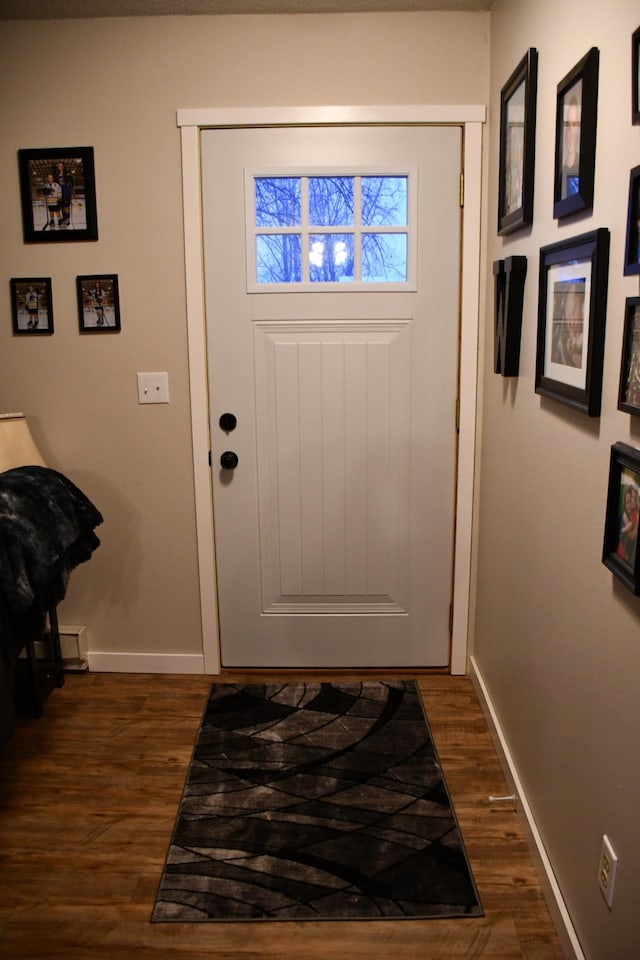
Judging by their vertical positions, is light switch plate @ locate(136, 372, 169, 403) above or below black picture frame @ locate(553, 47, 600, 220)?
below

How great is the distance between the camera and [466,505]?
275 cm

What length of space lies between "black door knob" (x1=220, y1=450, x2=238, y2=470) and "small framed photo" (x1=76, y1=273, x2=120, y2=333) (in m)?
0.60

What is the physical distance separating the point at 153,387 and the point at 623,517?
73.0 inches

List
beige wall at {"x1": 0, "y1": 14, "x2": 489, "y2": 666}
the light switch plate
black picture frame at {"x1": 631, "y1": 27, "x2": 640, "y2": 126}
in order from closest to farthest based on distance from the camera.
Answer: black picture frame at {"x1": 631, "y1": 27, "x2": 640, "y2": 126} < beige wall at {"x1": 0, "y1": 14, "x2": 489, "y2": 666} < the light switch plate

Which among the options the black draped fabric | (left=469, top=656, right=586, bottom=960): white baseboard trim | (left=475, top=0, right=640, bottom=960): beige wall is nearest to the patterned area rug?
(left=469, top=656, right=586, bottom=960): white baseboard trim

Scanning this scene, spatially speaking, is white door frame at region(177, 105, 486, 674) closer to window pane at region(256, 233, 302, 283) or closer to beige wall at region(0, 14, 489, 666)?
beige wall at region(0, 14, 489, 666)

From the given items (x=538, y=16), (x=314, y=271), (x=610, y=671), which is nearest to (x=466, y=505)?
(x=314, y=271)

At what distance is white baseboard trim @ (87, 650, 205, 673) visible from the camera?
2914 millimetres

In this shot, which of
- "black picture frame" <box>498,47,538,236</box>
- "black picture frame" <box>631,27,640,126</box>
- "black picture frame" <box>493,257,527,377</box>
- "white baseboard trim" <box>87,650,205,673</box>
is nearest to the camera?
"black picture frame" <box>631,27,640,126</box>

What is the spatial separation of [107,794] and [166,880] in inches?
16.5

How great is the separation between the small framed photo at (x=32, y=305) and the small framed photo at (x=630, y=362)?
2067 millimetres

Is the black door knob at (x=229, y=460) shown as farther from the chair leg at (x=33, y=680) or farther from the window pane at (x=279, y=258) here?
the chair leg at (x=33, y=680)

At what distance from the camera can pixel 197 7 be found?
2389 millimetres

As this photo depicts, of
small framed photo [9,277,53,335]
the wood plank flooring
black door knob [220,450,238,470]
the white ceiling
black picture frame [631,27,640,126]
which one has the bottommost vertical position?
the wood plank flooring
